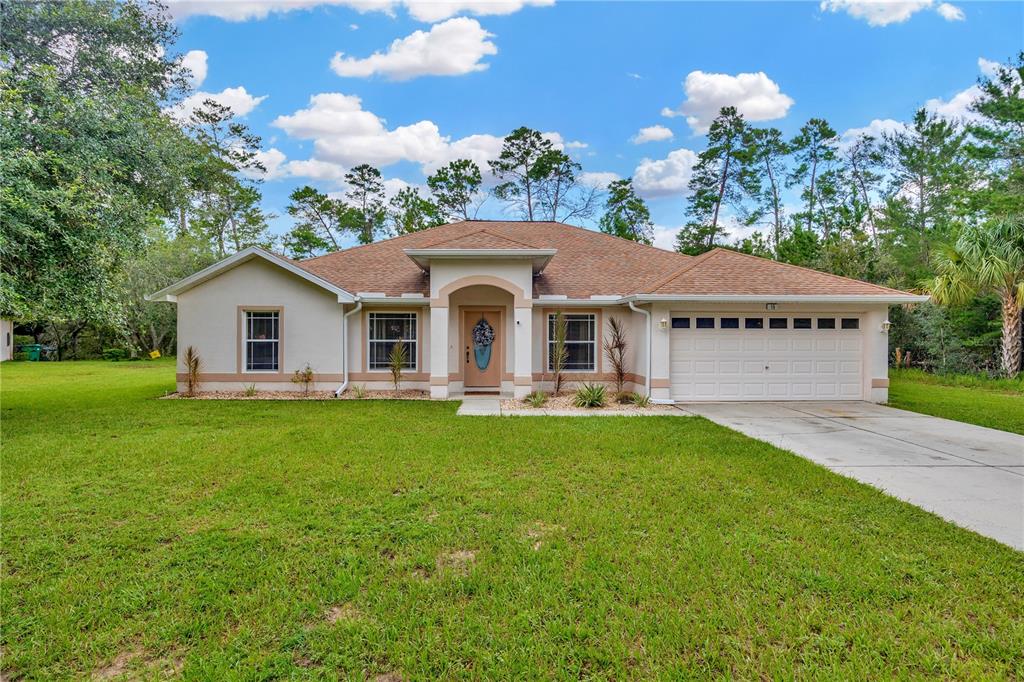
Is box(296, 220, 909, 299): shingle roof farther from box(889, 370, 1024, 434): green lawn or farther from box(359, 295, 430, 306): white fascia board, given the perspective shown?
box(889, 370, 1024, 434): green lawn

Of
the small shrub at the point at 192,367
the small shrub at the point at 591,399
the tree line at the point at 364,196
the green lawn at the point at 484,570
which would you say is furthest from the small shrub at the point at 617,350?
the tree line at the point at 364,196

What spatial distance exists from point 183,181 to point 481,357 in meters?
9.02

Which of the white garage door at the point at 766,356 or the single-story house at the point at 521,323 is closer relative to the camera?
the single-story house at the point at 521,323

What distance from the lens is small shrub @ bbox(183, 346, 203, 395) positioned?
12727 millimetres

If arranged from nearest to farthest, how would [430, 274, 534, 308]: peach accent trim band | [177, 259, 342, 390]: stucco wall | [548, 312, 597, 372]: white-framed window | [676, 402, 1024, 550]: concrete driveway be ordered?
[676, 402, 1024, 550]: concrete driveway
[430, 274, 534, 308]: peach accent trim band
[177, 259, 342, 390]: stucco wall
[548, 312, 597, 372]: white-framed window

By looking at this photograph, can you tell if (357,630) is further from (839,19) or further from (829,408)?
(839,19)

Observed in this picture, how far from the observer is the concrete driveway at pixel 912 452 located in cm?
500

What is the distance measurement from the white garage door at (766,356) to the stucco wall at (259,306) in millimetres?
9356

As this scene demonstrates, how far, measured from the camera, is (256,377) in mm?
13141

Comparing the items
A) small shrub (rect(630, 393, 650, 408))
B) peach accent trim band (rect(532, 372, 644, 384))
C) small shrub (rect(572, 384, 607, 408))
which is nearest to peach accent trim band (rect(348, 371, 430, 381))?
peach accent trim band (rect(532, 372, 644, 384))

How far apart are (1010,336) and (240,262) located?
23731mm

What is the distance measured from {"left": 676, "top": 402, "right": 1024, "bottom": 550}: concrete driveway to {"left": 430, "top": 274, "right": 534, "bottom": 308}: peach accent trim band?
15.5 feet

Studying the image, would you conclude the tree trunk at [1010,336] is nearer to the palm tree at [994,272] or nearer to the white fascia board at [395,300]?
the palm tree at [994,272]

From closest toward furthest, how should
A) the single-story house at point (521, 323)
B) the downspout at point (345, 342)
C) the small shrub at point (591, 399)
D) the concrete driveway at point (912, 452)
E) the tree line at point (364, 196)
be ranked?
the concrete driveway at point (912, 452) < the tree line at point (364, 196) < the small shrub at point (591, 399) < the single-story house at point (521, 323) < the downspout at point (345, 342)
